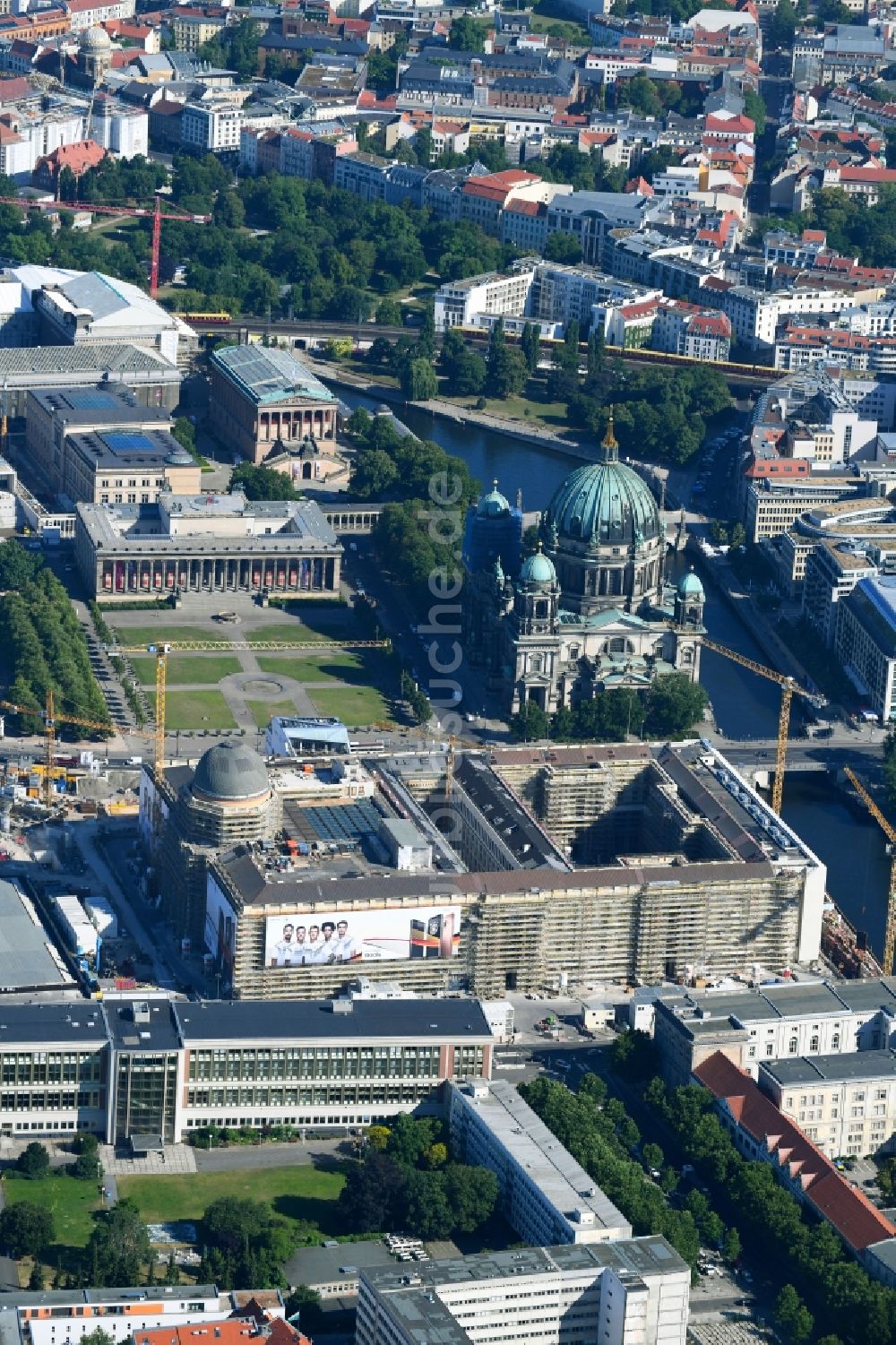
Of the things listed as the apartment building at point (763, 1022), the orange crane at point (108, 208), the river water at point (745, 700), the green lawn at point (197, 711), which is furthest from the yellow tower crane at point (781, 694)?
the orange crane at point (108, 208)

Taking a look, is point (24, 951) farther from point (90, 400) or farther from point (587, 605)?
point (90, 400)

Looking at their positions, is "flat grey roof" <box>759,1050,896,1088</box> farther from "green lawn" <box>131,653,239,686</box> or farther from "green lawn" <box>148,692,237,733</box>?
"green lawn" <box>131,653,239,686</box>

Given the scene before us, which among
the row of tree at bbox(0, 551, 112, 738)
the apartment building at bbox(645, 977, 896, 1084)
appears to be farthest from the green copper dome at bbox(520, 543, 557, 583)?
the apartment building at bbox(645, 977, 896, 1084)

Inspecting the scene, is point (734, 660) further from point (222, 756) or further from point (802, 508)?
point (222, 756)

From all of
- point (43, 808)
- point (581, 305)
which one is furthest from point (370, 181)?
point (43, 808)

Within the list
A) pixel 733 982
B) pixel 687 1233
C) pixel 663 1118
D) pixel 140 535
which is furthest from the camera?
pixel 140 535

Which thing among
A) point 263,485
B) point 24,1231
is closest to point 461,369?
point 263,485
